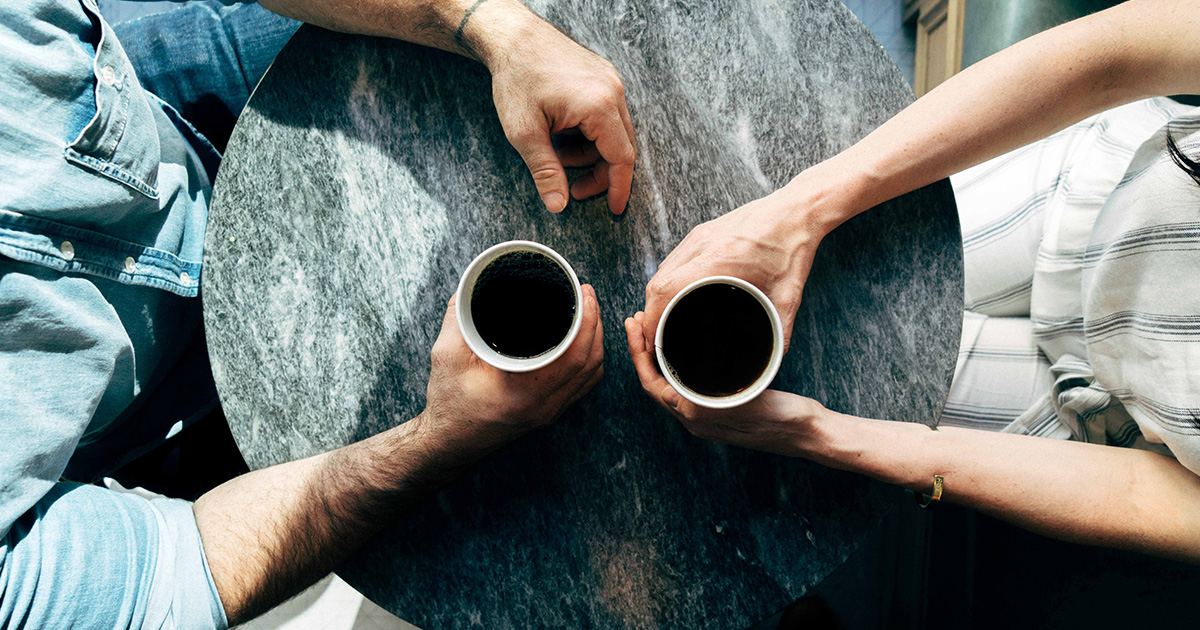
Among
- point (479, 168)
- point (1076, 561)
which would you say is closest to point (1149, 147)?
point (1076, 561)

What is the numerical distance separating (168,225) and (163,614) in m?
0.62

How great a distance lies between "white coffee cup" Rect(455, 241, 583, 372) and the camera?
60cm

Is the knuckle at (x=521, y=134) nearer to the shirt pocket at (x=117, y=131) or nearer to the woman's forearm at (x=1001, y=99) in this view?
the woman's forearm at (x=1001, y=99)

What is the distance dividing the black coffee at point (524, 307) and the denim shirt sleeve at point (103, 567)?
0.55 metres

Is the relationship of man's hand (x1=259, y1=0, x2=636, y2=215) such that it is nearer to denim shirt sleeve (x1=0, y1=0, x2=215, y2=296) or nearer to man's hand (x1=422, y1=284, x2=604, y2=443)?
man's hand (x1=422, y1=284, x2=604, y2=443)

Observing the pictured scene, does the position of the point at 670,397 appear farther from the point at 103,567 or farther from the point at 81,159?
the point at 81,159

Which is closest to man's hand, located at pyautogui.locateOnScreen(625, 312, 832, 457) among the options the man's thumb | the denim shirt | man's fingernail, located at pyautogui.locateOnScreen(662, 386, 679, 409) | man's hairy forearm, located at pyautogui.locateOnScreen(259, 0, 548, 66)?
man's fingernail, located at pyautogui.locateOnScreen(662, 386, 679, 409)

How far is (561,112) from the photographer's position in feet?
2.56

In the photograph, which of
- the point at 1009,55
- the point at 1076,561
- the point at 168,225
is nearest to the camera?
the point at 1009,55

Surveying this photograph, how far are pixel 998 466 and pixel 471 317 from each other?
0.82 m

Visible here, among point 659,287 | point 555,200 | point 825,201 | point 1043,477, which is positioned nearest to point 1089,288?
point 1043,477

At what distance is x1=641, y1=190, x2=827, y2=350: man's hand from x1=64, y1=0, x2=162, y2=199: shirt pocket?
84 cm

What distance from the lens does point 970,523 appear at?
1.22 meters

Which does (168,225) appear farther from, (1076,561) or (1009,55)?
(1076,561)
